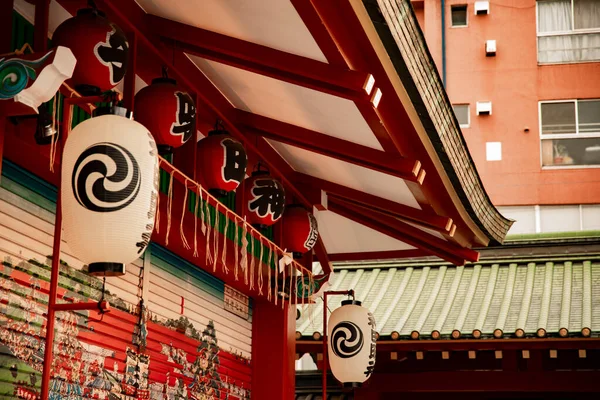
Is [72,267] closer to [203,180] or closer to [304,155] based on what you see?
[203,180]

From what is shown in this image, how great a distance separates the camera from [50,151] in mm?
5297

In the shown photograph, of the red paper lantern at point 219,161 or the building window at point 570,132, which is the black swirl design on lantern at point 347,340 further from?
the building window at point 570,132

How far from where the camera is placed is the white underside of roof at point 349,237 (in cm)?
1029

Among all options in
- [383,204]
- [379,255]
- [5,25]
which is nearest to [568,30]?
[379,255]

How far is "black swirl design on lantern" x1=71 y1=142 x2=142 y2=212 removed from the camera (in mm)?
4367

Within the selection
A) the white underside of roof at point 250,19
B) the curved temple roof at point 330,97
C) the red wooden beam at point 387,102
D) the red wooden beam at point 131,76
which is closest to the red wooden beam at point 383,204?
the curved temple roof at point 330,97

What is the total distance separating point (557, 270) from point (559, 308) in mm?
1903

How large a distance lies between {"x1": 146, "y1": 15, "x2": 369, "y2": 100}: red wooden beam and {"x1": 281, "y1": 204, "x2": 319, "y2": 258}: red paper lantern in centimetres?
272

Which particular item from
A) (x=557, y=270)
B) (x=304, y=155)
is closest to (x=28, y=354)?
(x=304, y=155)

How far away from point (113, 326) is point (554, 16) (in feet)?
60.1

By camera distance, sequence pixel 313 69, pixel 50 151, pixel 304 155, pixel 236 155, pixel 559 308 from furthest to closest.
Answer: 1. pixel 559 308
2. pixel 304 155
3. pixel 236 155
4. pixel 313 69
5. pixel 50 151

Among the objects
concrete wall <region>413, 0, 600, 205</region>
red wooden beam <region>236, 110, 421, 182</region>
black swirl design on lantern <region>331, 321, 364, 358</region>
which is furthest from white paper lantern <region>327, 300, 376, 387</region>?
concrete wall <region>413, 0, 600, 205</region>

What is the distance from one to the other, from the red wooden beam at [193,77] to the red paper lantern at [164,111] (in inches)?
15.9

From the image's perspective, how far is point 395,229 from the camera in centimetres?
989
